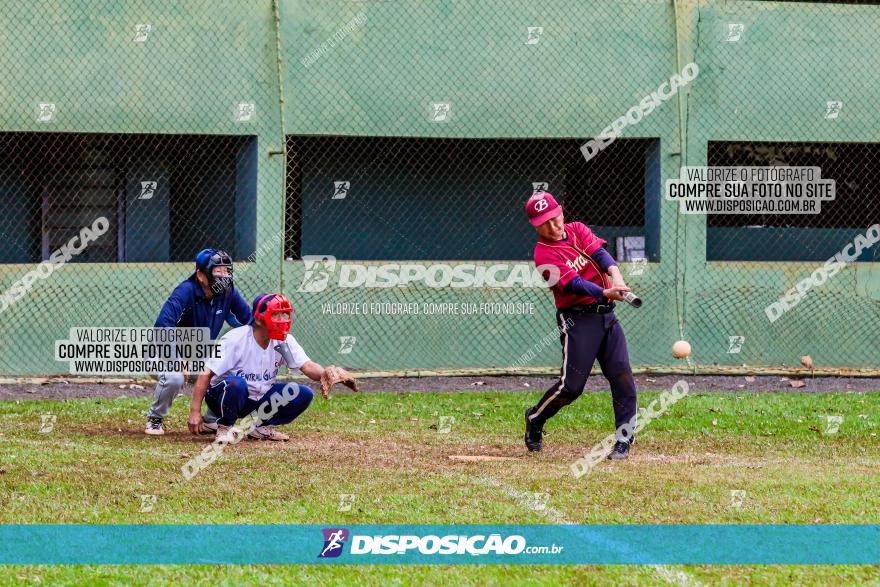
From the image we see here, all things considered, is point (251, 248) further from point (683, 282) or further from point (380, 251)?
point (683, 282)

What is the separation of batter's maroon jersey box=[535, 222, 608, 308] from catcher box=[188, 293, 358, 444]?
73.5 inches

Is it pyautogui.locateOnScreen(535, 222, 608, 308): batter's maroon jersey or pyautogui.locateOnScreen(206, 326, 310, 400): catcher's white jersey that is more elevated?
pyautogui.locateOnScreen(535, 222, 608, 308): batter's maroon jersey

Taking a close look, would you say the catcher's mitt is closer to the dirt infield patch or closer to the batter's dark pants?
the batter's dark pants

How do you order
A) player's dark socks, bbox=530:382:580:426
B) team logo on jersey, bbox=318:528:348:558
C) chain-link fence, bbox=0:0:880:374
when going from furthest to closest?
chain-link fence, bbox=0:0:880:374 → player's dark socks, bbox=530:382:580:426 → team logo on jersey, bbox=318:528:348:558

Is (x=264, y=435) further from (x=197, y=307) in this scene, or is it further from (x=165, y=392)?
(x=197, y=307)

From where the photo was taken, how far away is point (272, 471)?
8359 mm

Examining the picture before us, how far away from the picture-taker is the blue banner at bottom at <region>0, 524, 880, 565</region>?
5.88 meters

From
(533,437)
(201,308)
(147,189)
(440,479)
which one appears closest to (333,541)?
(440,479)

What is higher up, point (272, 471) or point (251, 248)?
point (251, 248)

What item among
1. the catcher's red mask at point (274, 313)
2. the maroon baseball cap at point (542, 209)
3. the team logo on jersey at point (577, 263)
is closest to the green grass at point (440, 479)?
the catcher's red mask at point (274, 313)

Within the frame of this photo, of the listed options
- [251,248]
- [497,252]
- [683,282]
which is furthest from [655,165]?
[251,248]

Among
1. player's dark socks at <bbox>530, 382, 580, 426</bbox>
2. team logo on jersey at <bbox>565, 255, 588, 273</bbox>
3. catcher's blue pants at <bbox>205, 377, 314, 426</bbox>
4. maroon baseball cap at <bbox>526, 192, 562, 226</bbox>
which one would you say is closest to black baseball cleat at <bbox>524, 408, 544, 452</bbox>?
player's dark socks at <bbox>530, 382, 580, 426</bbox>

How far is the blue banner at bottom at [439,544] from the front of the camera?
5879 mm

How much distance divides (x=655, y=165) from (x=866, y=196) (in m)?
3.73
